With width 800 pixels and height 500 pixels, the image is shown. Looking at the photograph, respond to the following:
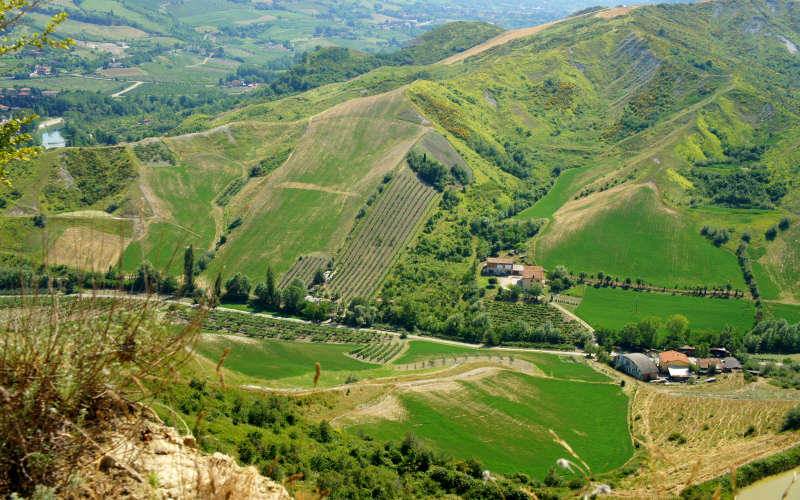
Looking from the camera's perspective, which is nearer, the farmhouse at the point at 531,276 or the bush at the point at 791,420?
the bush at the point at 791,420

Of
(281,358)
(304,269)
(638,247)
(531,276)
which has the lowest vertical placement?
(281,358)

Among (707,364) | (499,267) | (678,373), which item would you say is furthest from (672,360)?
(499,267)

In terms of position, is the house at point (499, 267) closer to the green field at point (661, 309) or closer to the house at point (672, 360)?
the green field at point (661, 309)

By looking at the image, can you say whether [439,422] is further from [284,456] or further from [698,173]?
[698,173]

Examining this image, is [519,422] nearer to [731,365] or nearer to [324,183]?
[731,365]

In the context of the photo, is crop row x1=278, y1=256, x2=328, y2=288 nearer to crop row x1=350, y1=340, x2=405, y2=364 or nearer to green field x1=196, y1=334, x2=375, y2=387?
green field x1=196, y1=334, x2=375, y2=387

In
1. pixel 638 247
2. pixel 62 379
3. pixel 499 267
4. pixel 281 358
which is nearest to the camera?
pixel 62 379

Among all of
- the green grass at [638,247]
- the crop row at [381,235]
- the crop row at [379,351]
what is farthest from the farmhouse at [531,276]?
the crop row at [379,351]
